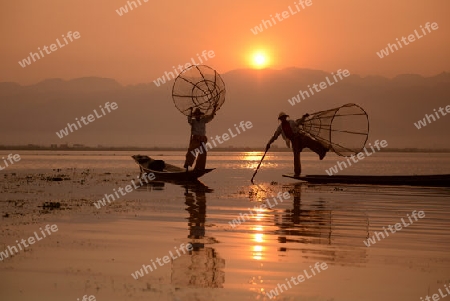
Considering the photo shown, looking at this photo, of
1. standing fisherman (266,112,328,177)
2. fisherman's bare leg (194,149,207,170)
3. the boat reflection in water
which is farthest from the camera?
standing fisherman (266,112,328,177)

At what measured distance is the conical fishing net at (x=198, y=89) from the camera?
32.3 meters

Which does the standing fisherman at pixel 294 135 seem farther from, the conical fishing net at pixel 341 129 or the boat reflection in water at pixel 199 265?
the boat reflection in water at pixel 199 265

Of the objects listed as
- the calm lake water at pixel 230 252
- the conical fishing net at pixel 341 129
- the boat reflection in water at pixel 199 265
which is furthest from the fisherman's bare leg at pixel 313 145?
the boat reflection in water at pixel 199 265

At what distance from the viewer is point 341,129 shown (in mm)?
34625

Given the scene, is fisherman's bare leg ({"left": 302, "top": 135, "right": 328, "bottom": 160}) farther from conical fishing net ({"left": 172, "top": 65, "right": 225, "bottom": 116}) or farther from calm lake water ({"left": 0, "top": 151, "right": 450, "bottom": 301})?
calm lake water ({"left": 0, "top": 151, "right": 450, "bottom": 301})

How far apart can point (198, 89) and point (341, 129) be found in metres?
7.38

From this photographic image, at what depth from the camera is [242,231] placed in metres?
15.6

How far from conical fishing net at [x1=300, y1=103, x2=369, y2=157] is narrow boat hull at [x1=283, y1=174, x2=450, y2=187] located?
64.4 inches

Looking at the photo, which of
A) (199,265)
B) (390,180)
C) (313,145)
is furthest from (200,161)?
(199,265)

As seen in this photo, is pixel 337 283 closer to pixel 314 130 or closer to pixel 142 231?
pixel 142 231

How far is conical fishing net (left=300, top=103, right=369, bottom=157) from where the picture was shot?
3428 cm

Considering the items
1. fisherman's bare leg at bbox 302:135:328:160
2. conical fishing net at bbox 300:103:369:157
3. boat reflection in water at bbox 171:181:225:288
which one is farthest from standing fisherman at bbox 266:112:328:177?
boat reflection in water at bbox 171:181:225:288

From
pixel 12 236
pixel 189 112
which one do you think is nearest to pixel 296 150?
pixel 189 112

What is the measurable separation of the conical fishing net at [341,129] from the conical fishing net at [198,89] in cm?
489
